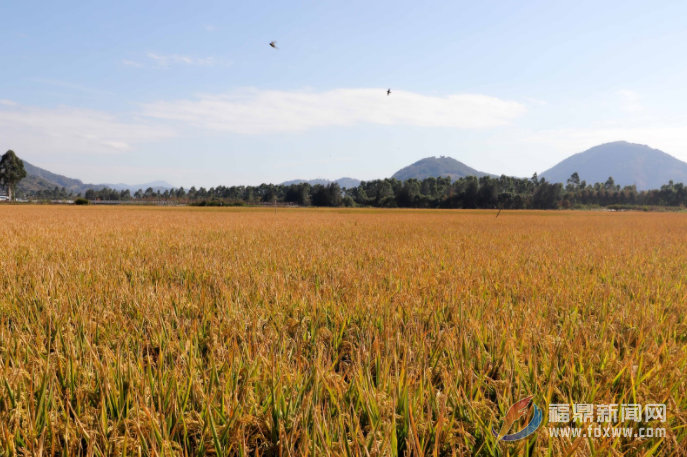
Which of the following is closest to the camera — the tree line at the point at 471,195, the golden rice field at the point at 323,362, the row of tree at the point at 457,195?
the golden rice field at the point at 323,362

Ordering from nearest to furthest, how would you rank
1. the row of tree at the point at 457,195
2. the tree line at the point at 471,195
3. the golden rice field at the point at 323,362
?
the golden rice field at the point at 323,362
the row of tree at the point at 457,195
the tree line at the point at 471,195

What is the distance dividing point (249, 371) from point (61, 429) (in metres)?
0.86

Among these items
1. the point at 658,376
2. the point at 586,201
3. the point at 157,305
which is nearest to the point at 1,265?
the point at 157,305

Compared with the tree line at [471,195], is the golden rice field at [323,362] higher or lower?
lower

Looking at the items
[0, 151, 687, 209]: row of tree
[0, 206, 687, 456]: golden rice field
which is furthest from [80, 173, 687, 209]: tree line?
[0, 206, 687, 456]: golden rice field

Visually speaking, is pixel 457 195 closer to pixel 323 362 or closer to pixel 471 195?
pixel 471 195

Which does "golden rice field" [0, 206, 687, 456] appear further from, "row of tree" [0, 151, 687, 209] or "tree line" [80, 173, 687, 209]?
"row of tree" [0, 151, 687, 209]

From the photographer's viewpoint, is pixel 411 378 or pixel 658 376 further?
pixel 658 376

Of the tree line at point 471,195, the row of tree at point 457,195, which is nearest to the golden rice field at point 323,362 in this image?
the tree line at point 471,195

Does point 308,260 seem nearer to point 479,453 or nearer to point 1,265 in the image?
point 1,265

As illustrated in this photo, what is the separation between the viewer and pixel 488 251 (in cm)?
871

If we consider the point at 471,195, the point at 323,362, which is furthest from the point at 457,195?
the point at 323,362

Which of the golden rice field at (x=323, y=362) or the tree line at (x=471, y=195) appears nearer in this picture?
the golden rice field at (x=323, y=362)

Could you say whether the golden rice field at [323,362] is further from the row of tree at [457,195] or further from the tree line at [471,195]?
the row of tree at [457,195]
